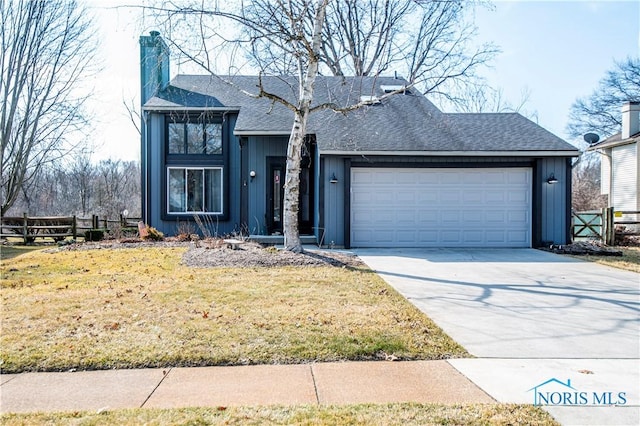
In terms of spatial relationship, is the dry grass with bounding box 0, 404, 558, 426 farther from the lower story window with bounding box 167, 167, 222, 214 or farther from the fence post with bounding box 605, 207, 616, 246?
the fence post with bounding box 605, 207, 616, 246

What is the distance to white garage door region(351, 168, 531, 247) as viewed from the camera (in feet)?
43.4

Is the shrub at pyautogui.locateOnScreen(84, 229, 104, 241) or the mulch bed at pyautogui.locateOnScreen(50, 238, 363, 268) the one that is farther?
the shrub at pyautogui.locateOnScreen(84, 229, 104, 241)

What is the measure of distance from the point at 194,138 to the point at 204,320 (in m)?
12.2

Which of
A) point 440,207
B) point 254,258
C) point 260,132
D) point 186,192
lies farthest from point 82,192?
point 440,207

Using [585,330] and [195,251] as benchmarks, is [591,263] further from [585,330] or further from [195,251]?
[195,251]

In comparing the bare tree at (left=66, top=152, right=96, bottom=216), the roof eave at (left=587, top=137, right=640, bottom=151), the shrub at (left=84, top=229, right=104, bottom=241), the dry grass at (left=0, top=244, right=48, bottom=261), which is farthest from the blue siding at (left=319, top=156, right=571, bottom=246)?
the bare tree at (left=66, top=152, right=96, bottom=216)

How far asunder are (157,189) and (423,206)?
357 inches

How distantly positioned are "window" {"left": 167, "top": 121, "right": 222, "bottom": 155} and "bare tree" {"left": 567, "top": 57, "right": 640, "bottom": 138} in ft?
89.6

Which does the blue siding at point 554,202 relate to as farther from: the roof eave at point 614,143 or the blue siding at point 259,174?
the roof eave at point 614,143

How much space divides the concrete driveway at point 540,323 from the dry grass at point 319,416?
0.31 meters

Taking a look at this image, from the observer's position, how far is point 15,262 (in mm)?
10734

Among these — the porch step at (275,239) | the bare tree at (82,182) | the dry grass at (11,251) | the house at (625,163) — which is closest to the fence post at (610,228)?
the house at (625,163)

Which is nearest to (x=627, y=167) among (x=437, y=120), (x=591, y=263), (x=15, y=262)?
(x=437, y=120)

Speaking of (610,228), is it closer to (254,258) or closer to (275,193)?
(275,193)
